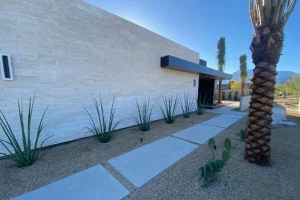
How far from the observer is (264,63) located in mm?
2053

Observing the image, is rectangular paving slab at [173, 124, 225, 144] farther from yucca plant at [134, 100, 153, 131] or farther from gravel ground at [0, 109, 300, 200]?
yucca plant at [134, 100, 153, 131]

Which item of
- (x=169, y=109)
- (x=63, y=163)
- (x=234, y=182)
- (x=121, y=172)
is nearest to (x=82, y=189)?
(x=121, y=172)

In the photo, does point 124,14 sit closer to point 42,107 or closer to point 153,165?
point 42,107

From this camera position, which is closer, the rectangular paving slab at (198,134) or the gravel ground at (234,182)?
the gravel ground at (234,182)

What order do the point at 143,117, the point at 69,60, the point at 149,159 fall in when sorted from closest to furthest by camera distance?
1. the point at 149,159
2. the point at 69,60
3. the point at 143,117

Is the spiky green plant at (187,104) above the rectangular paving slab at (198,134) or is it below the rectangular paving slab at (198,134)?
above

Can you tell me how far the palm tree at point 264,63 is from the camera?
6.47 ft

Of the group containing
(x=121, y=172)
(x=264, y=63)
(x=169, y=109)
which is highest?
(x=264, y=63)

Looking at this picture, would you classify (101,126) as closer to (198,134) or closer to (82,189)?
(82,189)

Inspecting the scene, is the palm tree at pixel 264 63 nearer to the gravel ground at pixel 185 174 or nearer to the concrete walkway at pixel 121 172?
the gravel ground at pixel 185 174

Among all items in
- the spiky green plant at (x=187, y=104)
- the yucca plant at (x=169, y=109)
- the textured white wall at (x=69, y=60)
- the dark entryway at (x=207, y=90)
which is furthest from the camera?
the dark entryway at (x=207, y=90)

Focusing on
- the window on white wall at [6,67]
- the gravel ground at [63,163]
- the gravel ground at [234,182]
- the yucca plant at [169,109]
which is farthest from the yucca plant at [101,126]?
the yucca plant at [169,109]

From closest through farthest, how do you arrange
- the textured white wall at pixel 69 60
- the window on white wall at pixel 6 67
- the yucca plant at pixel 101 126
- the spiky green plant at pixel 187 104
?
the window on white wall at pixel 6 67 → the textured white wall at pixel 69 60 → the yucca plant at pixel 101 126 → the spiky green plant at pixel 187 104

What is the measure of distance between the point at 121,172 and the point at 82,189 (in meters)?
0.59
